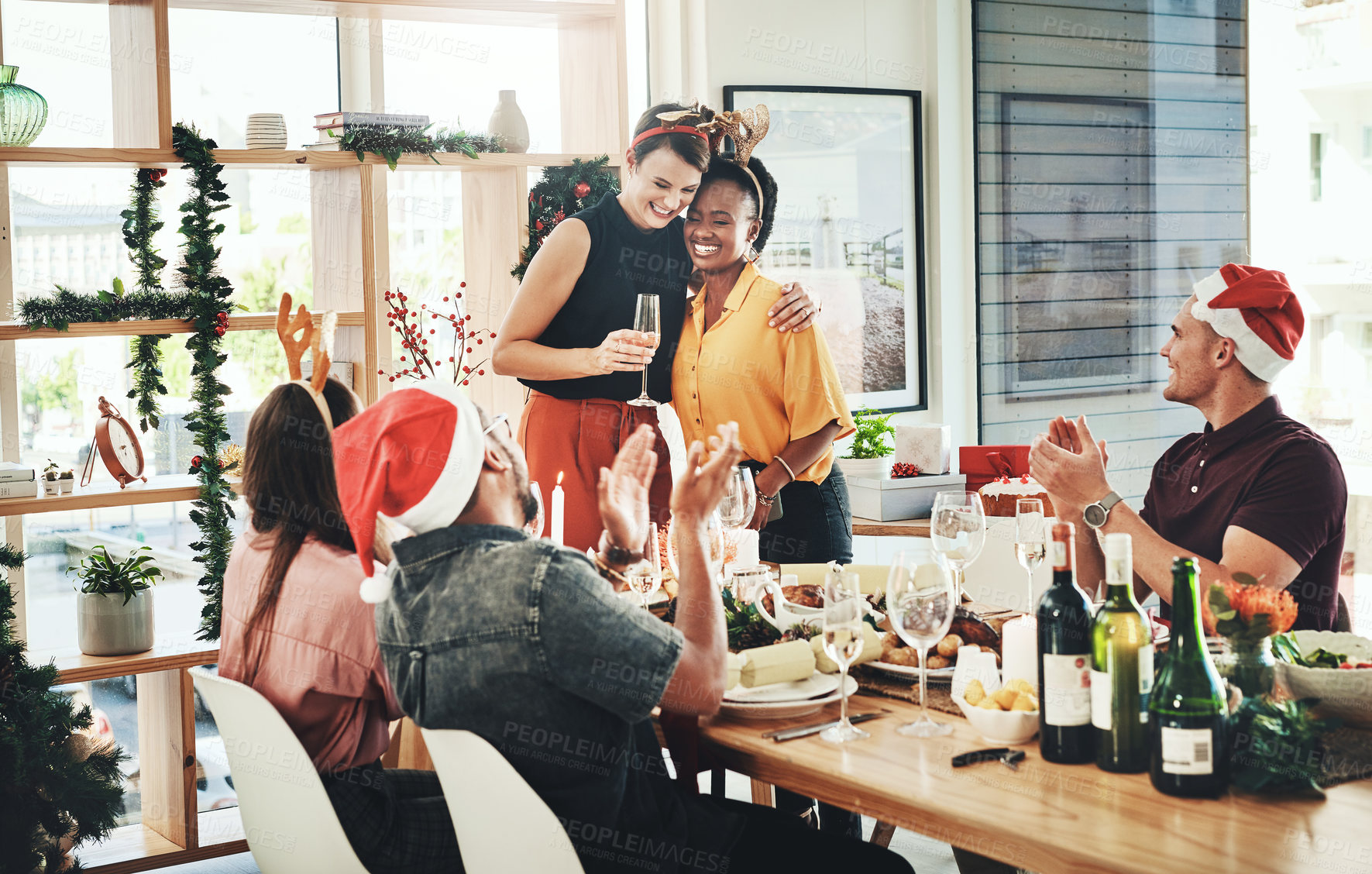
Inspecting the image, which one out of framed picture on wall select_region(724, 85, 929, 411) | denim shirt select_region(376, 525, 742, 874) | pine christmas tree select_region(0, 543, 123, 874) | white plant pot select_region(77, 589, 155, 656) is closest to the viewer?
denim shirt select_region(376, 525, 742, 874)

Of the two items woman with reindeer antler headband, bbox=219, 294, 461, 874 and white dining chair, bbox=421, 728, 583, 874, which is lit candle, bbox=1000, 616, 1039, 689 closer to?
white dining chair, bbox=421, 728, 583, 874

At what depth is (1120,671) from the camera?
144 cm

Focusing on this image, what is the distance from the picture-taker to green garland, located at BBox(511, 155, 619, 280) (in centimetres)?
372

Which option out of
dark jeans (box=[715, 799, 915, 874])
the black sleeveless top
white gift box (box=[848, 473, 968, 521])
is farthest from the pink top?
white gift box (box=[848, 473, 968, 521])

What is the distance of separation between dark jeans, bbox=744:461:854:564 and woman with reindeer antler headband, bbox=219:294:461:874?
1.28m

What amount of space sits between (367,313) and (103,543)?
Result: 1.07 metres

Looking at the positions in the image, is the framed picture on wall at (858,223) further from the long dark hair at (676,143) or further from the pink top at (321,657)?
the pink top at (321,657)

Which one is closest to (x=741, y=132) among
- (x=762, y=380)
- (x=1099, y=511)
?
(x=762, y=380)

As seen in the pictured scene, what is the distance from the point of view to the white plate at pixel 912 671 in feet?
6.25

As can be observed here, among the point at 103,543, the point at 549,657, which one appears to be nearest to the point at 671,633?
the point at 549,657

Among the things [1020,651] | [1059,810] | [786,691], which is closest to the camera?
[1059,810]

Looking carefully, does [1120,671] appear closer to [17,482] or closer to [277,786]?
[277,786]

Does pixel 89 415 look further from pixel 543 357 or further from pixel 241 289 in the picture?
pixel 543 357

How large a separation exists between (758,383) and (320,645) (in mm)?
1440
